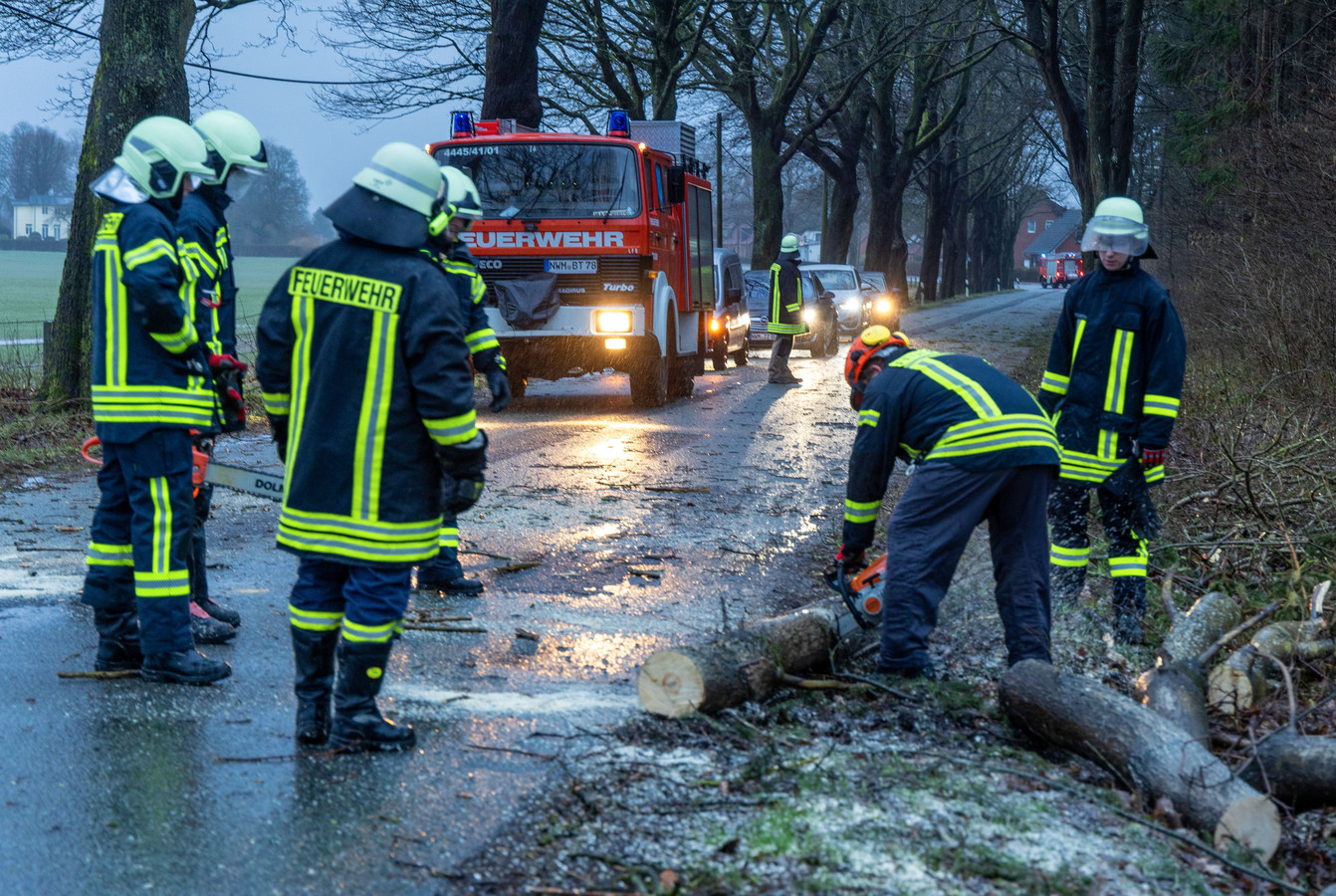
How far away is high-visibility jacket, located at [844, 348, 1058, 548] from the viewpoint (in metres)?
4.38

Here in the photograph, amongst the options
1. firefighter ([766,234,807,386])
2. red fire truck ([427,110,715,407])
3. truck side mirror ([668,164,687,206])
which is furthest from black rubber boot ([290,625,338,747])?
firefighter ([766,234,807,386])

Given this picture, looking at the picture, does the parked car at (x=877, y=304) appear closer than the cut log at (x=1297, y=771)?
No

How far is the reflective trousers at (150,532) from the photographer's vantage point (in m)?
4.39

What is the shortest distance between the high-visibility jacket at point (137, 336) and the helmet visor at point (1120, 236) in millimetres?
3650

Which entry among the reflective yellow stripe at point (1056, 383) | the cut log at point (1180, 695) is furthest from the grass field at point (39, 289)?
the cut log at point (1180, 695)

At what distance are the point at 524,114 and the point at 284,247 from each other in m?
60.6

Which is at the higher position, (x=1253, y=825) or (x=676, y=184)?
(x=676, y=184)

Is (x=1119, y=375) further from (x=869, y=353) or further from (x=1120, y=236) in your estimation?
(x=869, y=353)

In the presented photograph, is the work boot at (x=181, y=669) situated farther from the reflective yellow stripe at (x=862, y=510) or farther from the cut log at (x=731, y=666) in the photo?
the reflective yellow stripe at (x=862, y=510)

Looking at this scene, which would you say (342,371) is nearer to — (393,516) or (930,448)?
(393,516)

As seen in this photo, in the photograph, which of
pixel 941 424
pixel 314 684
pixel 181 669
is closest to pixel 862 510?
pixel 941 424

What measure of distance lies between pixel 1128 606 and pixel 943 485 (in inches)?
64.3

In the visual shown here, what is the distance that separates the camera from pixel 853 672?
477 cm

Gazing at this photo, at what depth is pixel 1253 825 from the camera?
10.9 feet
